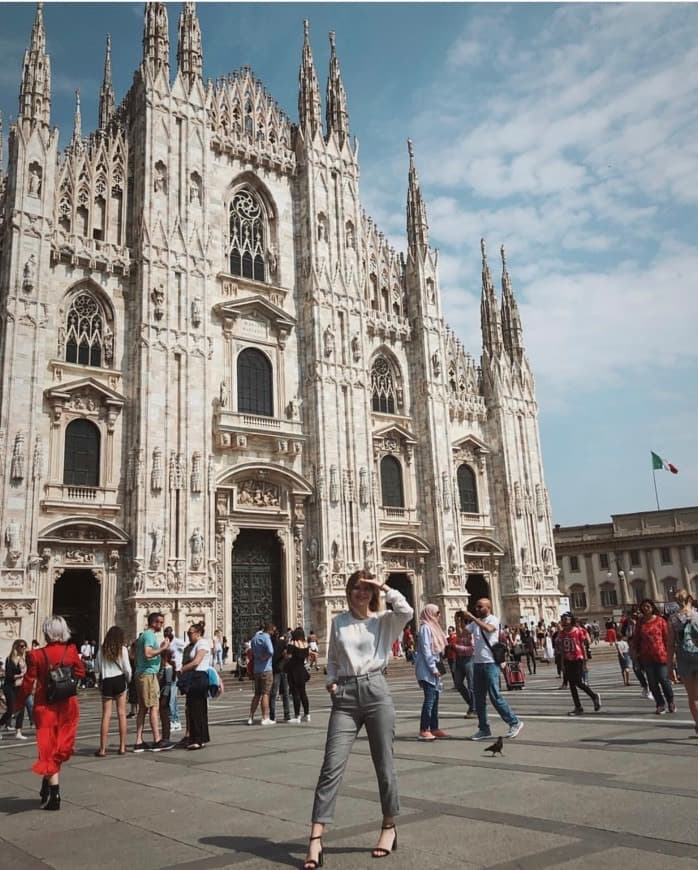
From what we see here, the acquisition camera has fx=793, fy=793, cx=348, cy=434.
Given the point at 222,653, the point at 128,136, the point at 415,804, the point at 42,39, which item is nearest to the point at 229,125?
the point at 128,136

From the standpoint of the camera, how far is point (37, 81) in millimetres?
27703

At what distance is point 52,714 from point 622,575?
59.7m

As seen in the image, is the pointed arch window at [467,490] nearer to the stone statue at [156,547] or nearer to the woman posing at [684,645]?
the stone statue at [156,547]

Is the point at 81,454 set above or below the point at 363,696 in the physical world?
above

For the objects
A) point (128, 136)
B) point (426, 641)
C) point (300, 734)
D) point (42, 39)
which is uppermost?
point (42, 39)

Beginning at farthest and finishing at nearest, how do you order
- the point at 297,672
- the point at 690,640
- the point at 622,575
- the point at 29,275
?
the point at 622,575
the point at 29,275
the point at 297,672
the point at 690,640

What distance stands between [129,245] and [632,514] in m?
48.7

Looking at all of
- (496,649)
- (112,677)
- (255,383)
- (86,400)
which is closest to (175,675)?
(112,677)

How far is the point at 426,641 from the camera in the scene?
1091cm

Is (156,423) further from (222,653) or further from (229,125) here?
(229,125)

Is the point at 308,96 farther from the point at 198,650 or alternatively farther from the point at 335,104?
the point at 198,650

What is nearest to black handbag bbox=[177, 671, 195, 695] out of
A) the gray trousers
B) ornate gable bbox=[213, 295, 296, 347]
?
the gray trousers

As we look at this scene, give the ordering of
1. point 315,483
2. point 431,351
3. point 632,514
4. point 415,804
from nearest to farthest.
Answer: point 415,804
point 315,483
point 431,351
point 632,514

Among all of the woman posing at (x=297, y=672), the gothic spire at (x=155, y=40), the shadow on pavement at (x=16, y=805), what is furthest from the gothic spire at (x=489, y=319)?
the shadow on pavement at (x=16, y=805)
